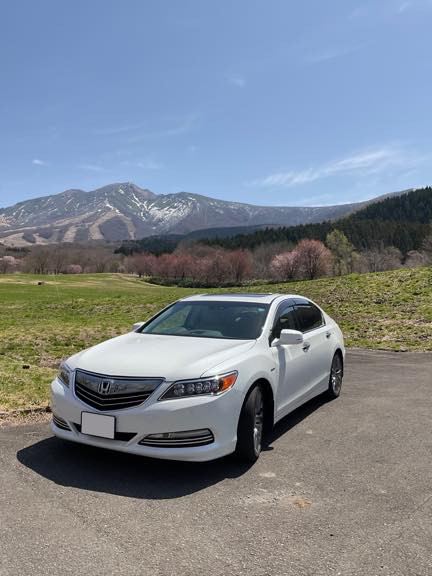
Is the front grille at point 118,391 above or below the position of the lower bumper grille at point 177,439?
above

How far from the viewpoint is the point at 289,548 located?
313 cm

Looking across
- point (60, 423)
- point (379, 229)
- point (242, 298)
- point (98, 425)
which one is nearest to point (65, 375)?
point (60, 423)

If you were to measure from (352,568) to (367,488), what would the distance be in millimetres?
1264

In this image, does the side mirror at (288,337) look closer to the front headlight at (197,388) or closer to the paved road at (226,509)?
the paved road at (226,509)

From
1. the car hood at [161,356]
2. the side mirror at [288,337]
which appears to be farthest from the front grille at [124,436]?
the side mirror at [288,337]

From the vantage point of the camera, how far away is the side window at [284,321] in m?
5.63

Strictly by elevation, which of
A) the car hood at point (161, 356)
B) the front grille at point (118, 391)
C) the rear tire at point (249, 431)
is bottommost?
the rear tire at point (249, 431)

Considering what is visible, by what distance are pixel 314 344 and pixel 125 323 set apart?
12.3m

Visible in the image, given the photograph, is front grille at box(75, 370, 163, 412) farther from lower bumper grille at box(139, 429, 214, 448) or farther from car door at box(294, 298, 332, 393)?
car door at box(294, 298, 332, 393)

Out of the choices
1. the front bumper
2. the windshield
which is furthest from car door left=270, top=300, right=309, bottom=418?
the front bumper

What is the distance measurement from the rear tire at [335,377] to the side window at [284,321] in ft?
4.49

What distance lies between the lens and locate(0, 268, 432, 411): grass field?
27.0ft

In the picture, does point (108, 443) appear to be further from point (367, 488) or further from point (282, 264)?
point (282, 264)

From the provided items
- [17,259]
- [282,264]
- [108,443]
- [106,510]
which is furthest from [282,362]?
[17,259]
